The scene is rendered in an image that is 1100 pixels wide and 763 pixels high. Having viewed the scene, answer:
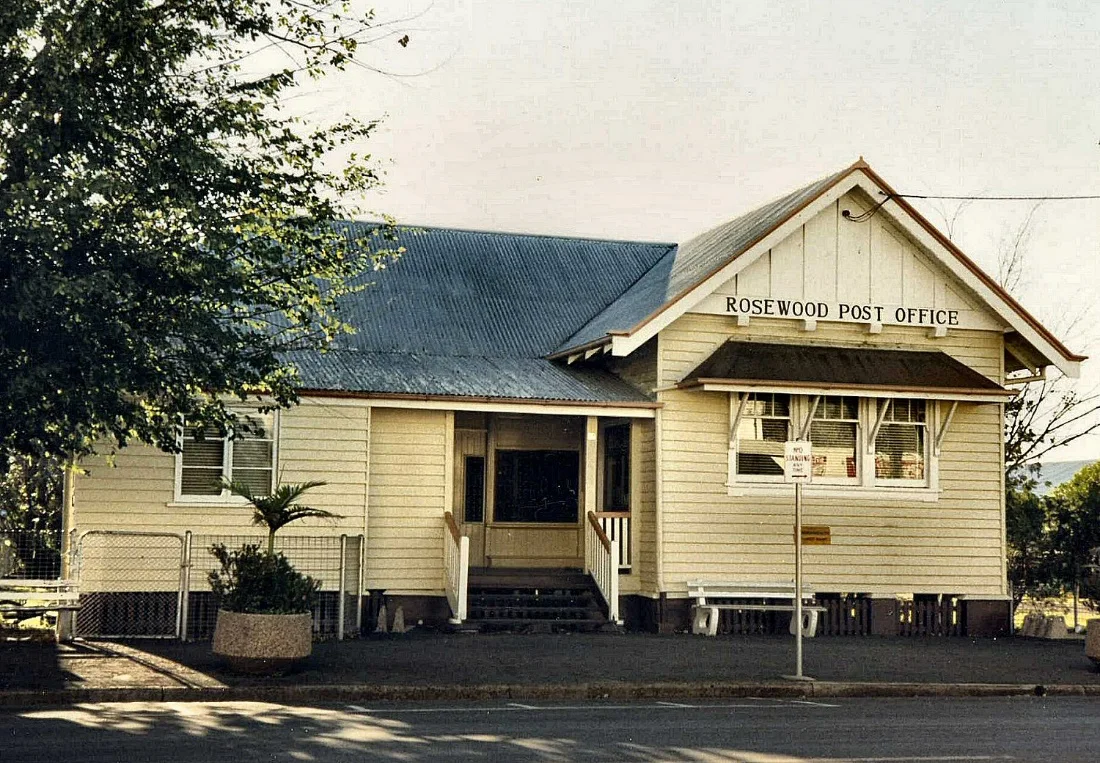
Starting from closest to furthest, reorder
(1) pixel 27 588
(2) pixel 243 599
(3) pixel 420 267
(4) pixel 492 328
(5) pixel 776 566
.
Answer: (2) pixel 243 599 < (1) pixel 27 588 < (5) pixel 776 566 < (4) pixel 492 328 < (3) pixel 420 267

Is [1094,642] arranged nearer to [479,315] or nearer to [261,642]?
[261,642]

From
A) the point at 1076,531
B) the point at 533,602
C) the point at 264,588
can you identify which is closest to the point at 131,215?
the point at 264,588

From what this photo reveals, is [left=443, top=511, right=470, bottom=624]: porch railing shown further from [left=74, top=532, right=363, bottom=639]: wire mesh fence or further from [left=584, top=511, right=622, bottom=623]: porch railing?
[left=584, top=511, right=622, bottom=623]: porch railing

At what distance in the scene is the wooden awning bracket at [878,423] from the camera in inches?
918

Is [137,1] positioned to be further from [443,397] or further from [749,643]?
[749,643]

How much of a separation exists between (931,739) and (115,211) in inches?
396

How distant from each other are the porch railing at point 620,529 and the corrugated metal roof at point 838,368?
2.47 metres

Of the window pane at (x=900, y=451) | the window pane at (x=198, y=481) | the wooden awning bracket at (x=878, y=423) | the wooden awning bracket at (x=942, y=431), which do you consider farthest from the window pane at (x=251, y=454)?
the wooden awning bracket at (x=942, y=431)

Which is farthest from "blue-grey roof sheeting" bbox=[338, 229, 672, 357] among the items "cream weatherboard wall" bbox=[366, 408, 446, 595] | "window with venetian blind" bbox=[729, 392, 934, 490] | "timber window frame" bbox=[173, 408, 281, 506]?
"window with venetian blind" bbox=[729, 392, 934, 490]

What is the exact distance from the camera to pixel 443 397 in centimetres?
2170

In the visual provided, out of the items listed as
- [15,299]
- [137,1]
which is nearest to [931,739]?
[15,299]

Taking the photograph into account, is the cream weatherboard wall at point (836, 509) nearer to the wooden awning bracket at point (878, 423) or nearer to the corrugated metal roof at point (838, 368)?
the corrugated metal roof at point (838, 368)

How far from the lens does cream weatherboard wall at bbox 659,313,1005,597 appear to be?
900 inches

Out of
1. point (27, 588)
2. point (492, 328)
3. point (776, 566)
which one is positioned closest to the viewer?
point (27, 588)
